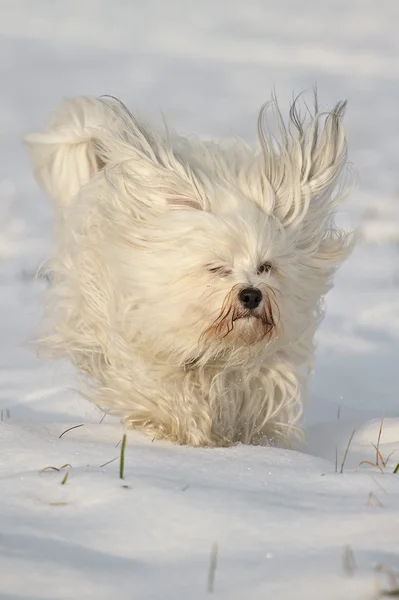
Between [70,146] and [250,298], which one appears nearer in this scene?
[250,298]

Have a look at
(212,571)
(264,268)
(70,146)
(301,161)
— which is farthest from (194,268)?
(212,571)

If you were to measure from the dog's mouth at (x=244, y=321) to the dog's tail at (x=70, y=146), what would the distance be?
100 cm

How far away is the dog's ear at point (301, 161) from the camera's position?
399 centimetres

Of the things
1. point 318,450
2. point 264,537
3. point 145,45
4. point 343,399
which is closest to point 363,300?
point 343,399

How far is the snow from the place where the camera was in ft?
6.28

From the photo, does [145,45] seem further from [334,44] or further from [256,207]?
[256,207]

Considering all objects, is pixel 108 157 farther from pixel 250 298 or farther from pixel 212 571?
pixel 212 571

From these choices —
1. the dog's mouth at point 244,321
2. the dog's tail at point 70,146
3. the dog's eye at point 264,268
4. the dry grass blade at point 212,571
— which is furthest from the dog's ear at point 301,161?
the dry grass blade at point 212,571

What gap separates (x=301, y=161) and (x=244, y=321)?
2.65 feet

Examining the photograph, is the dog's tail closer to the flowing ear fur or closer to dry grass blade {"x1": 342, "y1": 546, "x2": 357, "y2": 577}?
the flowing ear fur

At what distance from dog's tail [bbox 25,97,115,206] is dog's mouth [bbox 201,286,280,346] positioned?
1.00 metres

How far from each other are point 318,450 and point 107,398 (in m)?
0.79

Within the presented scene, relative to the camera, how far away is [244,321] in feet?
11.6

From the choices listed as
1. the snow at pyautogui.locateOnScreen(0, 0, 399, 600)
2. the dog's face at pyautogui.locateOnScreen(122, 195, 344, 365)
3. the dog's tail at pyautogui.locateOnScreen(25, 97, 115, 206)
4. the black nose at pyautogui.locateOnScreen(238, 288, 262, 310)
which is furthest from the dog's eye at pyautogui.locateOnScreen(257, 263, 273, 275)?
the dog's tail at pyautogui.locateOnScreen(25, 97, 115, 206)
